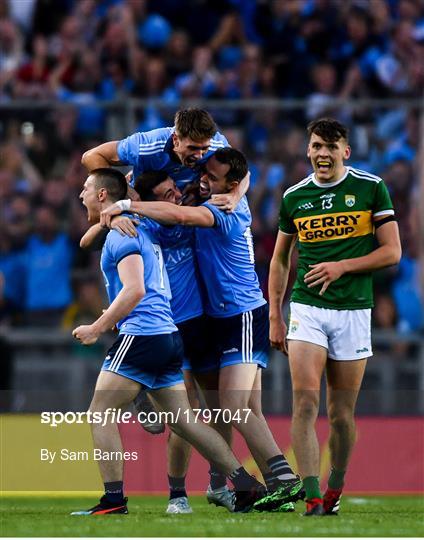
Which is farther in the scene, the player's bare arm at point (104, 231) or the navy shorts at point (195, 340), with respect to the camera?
the navy shorts at point (195, 340)

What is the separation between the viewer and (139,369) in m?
8.65

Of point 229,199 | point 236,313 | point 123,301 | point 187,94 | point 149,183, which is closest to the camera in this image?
point 123,301

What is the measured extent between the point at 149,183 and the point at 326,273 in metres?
1.42

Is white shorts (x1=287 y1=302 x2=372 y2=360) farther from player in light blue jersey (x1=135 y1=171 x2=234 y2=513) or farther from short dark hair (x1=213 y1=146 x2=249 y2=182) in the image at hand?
short dark hair (x1=213 y1=146 x2=249 y2=182)

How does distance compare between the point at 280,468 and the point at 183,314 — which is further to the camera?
the point at 183,314

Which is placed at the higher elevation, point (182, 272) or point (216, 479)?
point (182, 272)

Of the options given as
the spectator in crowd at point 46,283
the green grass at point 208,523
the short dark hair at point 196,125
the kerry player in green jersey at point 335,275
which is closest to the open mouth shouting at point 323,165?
the kerry player in green jersey at point 335,275

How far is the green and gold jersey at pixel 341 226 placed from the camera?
900 centimetres

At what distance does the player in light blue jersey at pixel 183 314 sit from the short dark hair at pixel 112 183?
1.07ft

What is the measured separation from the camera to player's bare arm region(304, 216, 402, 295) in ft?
29.2

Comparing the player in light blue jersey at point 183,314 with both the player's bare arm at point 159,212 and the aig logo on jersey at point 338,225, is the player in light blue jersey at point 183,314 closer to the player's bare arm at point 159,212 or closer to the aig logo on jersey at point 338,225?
the player's bare arm at point 159,212
